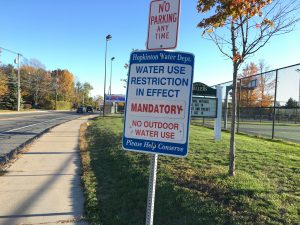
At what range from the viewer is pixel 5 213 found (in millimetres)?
5527

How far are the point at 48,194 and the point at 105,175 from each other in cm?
181

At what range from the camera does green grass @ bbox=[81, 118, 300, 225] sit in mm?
4809

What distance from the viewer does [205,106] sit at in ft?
35.7

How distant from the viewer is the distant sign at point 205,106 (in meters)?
10.8

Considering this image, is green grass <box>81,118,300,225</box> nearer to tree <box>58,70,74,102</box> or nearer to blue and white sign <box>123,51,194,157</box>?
blue and white sign <box>123,51,194,157</box>

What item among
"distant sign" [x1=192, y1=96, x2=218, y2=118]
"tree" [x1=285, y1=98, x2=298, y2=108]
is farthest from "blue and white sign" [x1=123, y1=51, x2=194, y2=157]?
"tree" [x1=285, y1=98, x2=298, y2=108]

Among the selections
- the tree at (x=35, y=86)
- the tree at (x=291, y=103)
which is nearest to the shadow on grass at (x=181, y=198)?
the tree at (x=291, y=103)

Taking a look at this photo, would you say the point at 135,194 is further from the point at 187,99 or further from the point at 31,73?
the point at 31,73

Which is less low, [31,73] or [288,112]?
[31,73]

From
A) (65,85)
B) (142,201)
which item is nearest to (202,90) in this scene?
(142,201)

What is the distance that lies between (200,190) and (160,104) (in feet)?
10.2

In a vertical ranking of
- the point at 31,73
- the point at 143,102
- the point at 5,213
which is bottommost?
the point at 5,213

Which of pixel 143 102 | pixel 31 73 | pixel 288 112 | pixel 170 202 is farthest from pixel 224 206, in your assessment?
pixel 31 73

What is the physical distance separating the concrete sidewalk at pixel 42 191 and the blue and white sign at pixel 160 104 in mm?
2739
